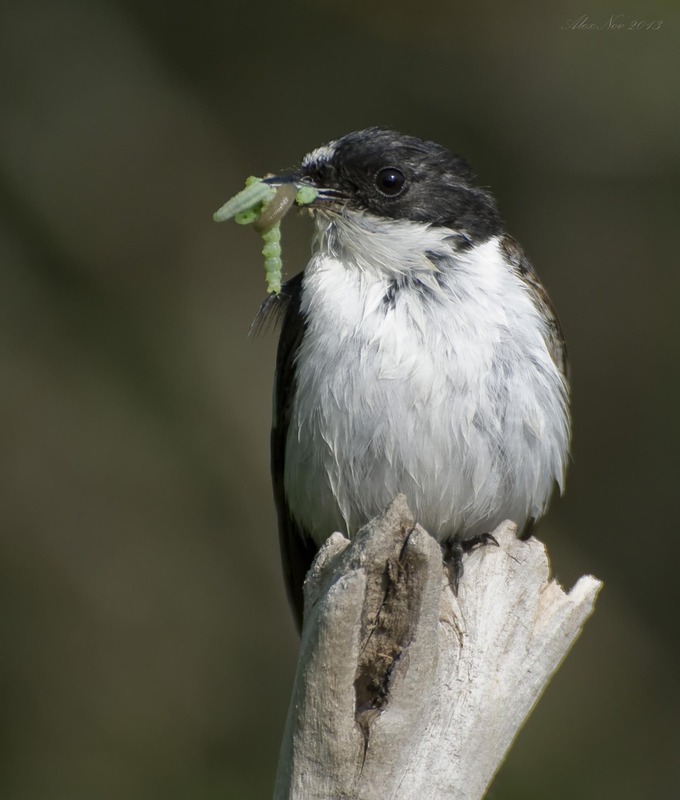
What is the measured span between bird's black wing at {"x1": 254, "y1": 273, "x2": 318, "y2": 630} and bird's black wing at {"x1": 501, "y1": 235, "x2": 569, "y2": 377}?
89 centimetres

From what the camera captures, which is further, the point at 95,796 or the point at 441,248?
the point at 95,796

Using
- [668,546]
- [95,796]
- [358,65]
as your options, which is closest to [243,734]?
[95,796]

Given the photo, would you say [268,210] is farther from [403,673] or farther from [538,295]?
[403,673]

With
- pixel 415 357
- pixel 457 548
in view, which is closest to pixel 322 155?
pixel 415 357

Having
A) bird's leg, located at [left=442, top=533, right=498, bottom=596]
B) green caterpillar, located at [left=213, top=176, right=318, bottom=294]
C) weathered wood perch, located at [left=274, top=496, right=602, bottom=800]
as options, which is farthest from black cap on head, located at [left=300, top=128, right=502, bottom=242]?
weathered wood perch, located at [left=274, top=496, right=602, bottom=800]

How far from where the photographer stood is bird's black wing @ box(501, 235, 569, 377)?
16.8 feet

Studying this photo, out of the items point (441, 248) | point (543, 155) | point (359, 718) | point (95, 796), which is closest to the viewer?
point (359, 718)

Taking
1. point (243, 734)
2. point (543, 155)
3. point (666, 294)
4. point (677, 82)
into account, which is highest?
point (677, 82)

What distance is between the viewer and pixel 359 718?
3686mm

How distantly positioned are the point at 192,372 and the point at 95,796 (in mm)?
3018

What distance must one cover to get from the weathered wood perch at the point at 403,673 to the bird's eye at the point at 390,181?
1628mm

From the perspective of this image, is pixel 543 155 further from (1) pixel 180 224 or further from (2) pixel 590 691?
(2) pixel 590 691

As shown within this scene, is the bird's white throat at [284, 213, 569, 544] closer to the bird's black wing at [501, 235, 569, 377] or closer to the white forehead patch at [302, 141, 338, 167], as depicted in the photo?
the bird's black wing at [501, 235, 569, 377]

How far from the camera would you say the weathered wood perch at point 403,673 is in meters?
3.62
